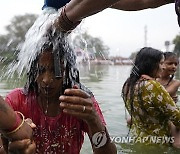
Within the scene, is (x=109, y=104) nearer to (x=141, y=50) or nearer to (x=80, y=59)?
(x=141, y=50)

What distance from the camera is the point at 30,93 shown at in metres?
2.54

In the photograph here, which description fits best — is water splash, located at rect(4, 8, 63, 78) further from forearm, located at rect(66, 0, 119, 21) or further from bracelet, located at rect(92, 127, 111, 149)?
bracelet, located at rect(92, 127, 111, 149)

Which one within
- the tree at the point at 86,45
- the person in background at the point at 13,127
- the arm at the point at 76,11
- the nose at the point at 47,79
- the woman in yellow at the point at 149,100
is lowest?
the woman in yellow at the point at 149,100

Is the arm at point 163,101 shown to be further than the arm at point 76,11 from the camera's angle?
Yes

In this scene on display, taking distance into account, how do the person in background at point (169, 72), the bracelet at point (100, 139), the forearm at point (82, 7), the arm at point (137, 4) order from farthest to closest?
1. the person in background at point (169, 72)
2. the arm at point (137, 4)
3. the bracelet at point (100, 139)
4. the forearm at point (82, 7)

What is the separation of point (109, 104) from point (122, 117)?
125 centimetres

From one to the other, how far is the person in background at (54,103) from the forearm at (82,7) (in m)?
0.18

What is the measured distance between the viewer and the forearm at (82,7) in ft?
7.07

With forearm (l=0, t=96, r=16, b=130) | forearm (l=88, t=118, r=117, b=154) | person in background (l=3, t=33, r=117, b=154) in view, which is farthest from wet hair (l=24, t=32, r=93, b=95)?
forearm (l=0, t=96, r=16, b=130)

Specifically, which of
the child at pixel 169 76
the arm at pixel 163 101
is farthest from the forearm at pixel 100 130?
the child at pixel 169 76

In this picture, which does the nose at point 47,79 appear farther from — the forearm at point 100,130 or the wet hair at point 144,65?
the wet hair at point 144,65

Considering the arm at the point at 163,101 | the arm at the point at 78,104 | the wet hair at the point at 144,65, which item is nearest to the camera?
the arm at the point at 78,104

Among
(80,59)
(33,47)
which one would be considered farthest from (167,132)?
(33,47)

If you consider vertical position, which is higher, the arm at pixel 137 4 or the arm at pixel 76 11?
the arm at pixel 137 4
